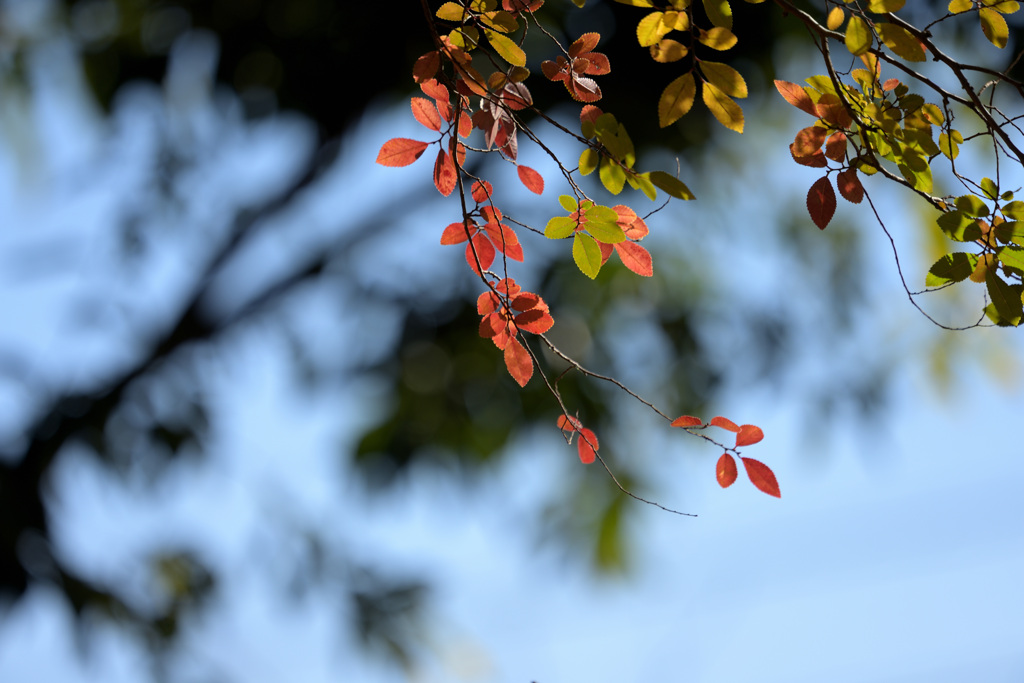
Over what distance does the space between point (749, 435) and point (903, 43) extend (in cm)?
31

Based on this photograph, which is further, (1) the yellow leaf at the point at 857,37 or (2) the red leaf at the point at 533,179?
(2) the red leaf at the point at 533,179

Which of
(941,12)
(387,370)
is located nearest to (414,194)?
(387,370)

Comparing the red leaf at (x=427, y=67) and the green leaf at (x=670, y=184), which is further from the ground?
the red leaf at (x=427, y=67)

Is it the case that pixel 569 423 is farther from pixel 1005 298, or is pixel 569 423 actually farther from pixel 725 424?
pixel 1005 298

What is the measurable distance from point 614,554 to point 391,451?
3.30ft

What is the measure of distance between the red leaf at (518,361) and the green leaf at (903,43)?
0.34 metres

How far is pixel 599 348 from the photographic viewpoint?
9.09 ft

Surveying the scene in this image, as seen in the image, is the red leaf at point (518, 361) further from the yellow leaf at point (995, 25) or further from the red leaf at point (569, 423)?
the yellow leaf at point (995, 25)

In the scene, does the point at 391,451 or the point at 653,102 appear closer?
the point at 653,102

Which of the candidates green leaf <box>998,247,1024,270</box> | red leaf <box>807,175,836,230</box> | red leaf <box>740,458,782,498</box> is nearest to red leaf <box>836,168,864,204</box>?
red leaf <box>807,175,836,230</box>

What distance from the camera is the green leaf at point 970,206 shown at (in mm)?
524

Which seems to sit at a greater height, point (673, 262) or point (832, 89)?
point (673, 262)

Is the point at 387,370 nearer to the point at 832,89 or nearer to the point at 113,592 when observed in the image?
the point at 113,592

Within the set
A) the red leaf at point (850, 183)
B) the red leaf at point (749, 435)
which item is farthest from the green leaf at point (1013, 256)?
the red leaf at point (749, 435)
